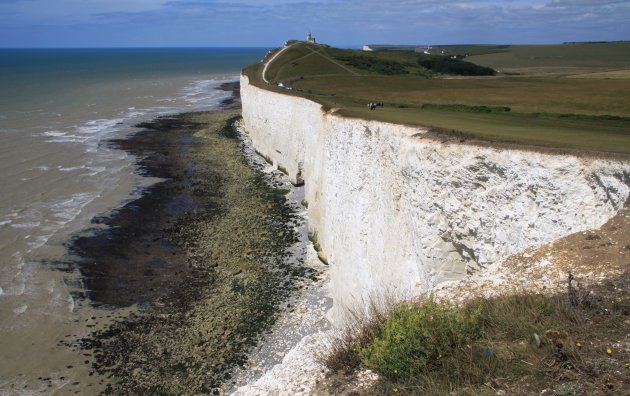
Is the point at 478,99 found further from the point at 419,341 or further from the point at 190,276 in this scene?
the point at 419,341

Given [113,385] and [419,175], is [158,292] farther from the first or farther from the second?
[419,175]

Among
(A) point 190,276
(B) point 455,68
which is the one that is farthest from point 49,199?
(B) point 455,68

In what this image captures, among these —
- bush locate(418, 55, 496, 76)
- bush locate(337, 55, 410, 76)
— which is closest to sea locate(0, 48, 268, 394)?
bush locate(337, 55, 410, 76)

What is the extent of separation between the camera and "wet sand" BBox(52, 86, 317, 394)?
1462cm

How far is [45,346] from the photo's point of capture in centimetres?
1545

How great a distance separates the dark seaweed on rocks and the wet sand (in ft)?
0.12

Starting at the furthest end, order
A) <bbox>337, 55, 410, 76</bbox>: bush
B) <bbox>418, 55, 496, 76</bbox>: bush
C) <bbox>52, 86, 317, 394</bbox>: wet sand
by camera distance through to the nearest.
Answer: <bbox>418, 55, 496, 76</bbox>: bush
<bbox>337, 55, 410, 76</bbox>: bush
<bbox>52, 86, 317, 394</bbox>: wet sand

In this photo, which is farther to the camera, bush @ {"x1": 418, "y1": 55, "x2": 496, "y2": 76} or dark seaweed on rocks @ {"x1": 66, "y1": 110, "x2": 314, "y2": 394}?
bush @ {"x1": 418, "y1": 55, "x2": 496, "y2": 76}

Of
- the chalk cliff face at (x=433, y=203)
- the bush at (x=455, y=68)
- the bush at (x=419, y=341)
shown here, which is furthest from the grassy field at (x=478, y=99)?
the bush at (x=419, y=341)

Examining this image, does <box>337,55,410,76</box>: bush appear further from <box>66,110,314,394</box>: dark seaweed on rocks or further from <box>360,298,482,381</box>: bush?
<box>360,298,482,381</box>: bush

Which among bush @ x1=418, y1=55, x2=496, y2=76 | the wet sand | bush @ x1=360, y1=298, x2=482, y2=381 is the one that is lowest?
the wet sand

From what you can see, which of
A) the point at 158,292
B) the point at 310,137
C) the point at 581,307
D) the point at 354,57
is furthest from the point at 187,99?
the point at 581,307

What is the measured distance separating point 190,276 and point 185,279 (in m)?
0.27

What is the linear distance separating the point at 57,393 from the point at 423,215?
10.9 metres
